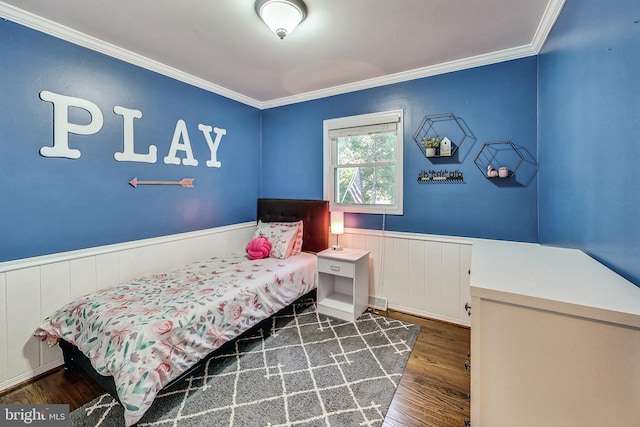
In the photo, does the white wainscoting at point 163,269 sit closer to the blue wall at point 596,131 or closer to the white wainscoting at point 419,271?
the white wainscoting at point 419,271

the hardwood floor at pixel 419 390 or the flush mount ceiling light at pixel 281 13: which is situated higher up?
the flush mount ceiling light at pixel 281 13

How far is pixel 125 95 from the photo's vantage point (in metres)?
2.40

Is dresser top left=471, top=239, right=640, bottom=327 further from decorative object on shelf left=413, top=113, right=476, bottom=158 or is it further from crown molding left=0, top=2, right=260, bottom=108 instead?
crown molding left=0, top=2, right=260, bottom=108

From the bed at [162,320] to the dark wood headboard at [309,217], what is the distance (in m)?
0.46

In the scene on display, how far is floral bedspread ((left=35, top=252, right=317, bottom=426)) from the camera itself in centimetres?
145

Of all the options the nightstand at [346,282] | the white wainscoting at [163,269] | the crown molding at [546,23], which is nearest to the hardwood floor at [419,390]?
the white wainscoting at [163,269]

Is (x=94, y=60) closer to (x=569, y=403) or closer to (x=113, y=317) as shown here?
(x=113, y=317)

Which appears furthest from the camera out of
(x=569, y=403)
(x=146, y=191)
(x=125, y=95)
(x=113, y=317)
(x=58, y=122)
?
(x=146, y=191)

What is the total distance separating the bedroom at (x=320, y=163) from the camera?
4.06 feet

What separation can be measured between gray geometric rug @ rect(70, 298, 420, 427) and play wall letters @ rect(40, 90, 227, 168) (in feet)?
5.90

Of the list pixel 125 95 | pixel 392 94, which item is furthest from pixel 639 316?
pixel 125 95

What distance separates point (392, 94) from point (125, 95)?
8.31ft

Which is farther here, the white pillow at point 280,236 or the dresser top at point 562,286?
the white pillow at point 280,236

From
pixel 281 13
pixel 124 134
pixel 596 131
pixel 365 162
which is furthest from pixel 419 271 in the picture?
pixel 124 134
